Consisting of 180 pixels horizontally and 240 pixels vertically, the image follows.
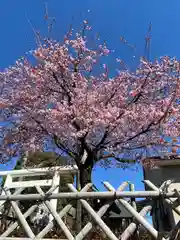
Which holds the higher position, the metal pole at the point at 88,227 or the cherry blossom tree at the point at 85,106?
the cherry blossom tree at the point at 85,106

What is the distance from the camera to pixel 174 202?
327cm

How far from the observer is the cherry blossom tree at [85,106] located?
6.09 m

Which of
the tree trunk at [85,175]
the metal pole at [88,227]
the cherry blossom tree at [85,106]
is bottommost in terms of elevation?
the metal pole at [88,227]

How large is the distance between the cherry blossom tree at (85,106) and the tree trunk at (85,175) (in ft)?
0.09

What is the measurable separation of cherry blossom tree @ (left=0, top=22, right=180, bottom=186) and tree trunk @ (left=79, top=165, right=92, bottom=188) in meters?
0.03

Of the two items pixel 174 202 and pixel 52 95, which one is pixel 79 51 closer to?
pixel 52 95

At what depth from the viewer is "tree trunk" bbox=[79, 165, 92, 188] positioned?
571cm

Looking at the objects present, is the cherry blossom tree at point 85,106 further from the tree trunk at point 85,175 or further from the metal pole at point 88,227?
the metal pole at point 88,227

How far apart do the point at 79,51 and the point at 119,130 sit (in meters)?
2.76

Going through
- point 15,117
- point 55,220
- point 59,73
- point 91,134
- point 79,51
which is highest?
point 79,51

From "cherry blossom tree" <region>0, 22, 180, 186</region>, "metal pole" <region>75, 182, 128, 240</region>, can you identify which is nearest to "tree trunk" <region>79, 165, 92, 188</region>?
"cherry blossom tree" <region>0, 22, 180, 186</region>

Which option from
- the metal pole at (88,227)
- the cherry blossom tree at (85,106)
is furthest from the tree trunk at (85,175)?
the metal pole at (88,227)

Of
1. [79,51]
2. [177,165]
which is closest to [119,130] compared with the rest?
[79,51]

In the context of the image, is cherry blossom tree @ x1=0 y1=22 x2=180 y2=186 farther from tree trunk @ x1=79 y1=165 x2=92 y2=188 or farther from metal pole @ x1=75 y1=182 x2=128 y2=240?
metal pole @ x1=75 y1=182 x2=128 y2=240
